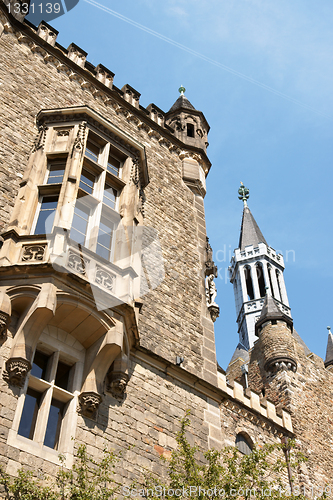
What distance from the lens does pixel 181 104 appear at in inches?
757

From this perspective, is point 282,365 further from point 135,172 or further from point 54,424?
point 54,424

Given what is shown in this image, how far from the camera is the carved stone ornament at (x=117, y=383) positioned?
9477mm

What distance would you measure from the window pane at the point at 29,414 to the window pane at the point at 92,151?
17.4 feet

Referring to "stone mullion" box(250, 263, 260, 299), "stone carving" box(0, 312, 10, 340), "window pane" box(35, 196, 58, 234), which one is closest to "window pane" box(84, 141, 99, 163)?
"window pane" box(35, 196, 58, 234)

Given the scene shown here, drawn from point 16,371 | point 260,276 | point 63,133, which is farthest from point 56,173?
point 260,276

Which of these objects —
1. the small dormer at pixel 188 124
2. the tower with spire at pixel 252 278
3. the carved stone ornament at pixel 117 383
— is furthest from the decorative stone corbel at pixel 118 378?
the tower with spire at pixel 252 278

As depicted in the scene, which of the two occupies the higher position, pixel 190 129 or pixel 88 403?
pixel 190 129

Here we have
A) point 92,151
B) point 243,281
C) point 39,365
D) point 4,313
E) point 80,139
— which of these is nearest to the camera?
point 4,313

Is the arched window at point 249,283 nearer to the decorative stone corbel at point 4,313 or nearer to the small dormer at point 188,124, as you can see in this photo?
the small dormer at point 188,124

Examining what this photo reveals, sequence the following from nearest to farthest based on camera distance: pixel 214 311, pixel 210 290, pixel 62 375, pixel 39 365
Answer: pixel 39 365 → pixel 62 375 → pixel 214 311 → pixel 210 290

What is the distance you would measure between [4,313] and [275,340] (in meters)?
19.5

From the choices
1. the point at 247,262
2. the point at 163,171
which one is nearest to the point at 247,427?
the point at 163,171

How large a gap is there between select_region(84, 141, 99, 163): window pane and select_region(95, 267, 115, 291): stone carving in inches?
124

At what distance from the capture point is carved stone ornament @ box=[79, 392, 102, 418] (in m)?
8.83
